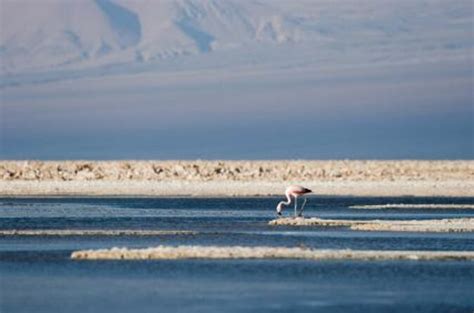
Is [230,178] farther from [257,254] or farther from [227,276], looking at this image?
[227,276]

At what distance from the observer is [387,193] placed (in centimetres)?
5403

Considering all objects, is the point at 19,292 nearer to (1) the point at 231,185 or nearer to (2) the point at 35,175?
(1) the point at 231,185

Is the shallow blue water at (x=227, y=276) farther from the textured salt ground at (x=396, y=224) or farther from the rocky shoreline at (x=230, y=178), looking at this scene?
the rocky shoreline at (x=230, y=178)

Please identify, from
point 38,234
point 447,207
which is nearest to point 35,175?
point 447,207

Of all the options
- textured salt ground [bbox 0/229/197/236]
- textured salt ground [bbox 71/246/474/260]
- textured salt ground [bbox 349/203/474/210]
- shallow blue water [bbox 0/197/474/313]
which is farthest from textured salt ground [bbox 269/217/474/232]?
textured salt ground [bbox 349/203/474/210]

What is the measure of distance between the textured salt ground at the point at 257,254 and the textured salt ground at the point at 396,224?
5.56m

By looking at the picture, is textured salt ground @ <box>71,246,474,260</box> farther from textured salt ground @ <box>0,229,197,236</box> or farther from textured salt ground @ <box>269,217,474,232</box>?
textured salt ground @ <box>269,217,474,232</box>

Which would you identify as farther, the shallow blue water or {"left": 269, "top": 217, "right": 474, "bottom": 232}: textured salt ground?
{"left": 269, "top": 217, "right": 474, "bottom": 232}: textured salt ground

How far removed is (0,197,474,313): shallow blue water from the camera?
2336 centimetres

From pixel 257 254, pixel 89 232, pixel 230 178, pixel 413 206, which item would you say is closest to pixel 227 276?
pixel 257 254

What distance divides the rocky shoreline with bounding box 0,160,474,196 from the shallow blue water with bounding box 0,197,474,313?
15865mm

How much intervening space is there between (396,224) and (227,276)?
1025 centimetres

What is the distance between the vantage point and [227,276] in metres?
26.6

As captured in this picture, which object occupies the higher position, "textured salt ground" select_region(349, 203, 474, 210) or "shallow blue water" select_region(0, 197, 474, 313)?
"textured salt ground" select_region(349, 203, 474, 210)
